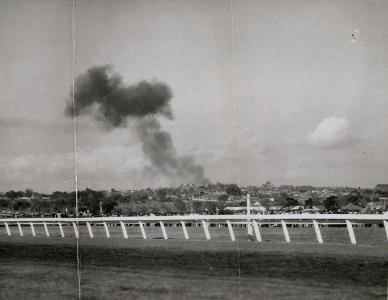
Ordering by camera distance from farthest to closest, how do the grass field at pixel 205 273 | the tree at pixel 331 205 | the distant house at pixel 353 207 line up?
the tree at pixel 331 205
the distant house at pixel 353 207
the grass field at pixel 205 273

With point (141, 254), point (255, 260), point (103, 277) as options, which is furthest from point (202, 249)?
point (103, 277)

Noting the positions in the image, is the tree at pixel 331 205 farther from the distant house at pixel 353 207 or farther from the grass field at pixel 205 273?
the grass field at pixel 205 273

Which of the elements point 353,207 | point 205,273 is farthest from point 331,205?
point 205,273

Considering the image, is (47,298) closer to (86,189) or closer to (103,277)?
(103,277)

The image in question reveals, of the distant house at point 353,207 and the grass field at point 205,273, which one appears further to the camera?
the distant house at point 353,207

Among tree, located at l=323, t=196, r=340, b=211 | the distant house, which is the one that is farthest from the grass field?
tree, located at l=323, t=196, r=340, b=211

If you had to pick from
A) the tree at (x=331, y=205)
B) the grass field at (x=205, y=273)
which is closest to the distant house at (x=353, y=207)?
the tree at (x=331, y=205)

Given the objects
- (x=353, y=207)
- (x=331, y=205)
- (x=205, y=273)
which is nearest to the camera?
(x=205, y=273)

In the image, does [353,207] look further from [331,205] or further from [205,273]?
[205,273]

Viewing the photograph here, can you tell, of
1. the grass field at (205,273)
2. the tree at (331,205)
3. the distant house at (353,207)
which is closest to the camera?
the grass field at (205,273)
